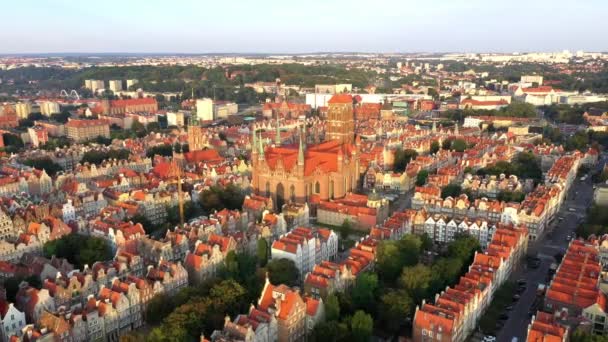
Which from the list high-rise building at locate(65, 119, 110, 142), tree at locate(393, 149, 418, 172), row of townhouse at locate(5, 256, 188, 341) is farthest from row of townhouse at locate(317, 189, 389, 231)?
high-rise building at locate(65, 119, 110, 142)

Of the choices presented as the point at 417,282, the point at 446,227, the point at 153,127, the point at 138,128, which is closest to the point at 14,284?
the point at 417,282

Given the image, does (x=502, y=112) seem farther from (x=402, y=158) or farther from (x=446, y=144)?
(x=402, y=158)

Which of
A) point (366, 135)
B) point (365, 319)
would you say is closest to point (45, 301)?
point (365, 319)

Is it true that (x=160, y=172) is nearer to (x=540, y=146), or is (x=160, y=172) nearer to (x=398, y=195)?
(x=398, y=195)

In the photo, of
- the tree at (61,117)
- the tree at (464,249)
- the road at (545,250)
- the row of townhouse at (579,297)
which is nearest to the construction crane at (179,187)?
the tree at (464,249)

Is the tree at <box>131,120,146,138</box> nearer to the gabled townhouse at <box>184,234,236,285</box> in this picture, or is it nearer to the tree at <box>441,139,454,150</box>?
the tree at <box>441,139,454,150</box>

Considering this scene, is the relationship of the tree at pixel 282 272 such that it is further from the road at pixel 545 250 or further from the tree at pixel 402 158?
the tree at pixel 402 158
